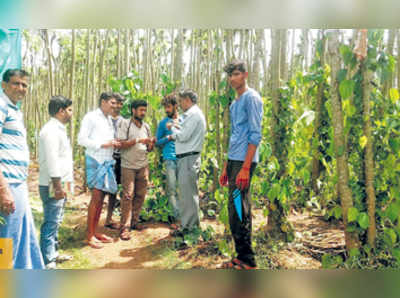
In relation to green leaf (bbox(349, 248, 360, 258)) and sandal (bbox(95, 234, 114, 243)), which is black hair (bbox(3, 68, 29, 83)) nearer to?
sandal (bbox(95, 234, 114, 243))

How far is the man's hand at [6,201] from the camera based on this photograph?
2275mm

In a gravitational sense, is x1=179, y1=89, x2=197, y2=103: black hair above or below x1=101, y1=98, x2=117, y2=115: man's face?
above

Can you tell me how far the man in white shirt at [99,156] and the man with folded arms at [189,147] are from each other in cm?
46

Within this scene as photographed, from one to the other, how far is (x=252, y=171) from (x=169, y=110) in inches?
30.6

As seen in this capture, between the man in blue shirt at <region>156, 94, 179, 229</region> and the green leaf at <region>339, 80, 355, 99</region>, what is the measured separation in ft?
4.01

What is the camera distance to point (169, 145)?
2.63 m

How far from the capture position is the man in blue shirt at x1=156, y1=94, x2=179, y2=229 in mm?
2596

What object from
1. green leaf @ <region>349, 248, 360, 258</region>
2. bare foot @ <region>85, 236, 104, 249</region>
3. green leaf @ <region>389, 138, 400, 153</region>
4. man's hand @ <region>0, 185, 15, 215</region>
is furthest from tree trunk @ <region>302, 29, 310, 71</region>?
man's hand @ <region>0, 185, 15, 215</region>

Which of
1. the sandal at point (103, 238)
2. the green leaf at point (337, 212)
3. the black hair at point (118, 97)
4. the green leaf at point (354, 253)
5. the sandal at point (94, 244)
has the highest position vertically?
the black hair at point (118, 97)

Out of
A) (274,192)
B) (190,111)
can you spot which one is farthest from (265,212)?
(190,111)

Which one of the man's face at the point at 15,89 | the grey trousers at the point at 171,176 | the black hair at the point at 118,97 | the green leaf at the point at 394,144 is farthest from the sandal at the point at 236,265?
the man's face at the point at 15,89

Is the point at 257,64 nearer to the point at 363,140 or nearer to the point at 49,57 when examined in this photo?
the point at 363,140

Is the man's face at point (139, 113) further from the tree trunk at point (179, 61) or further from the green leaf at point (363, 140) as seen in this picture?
the green leaf at point (363, 140)
